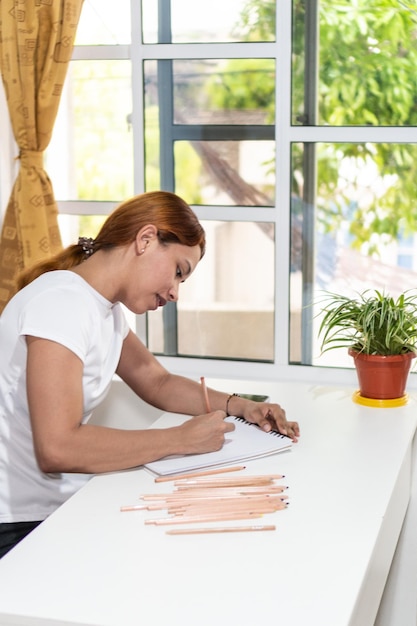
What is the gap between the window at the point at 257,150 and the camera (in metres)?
2.63

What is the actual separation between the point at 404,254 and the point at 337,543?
1310 mm

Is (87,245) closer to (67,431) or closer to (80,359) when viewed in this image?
(80,359)

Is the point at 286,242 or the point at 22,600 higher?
the point at 286,242

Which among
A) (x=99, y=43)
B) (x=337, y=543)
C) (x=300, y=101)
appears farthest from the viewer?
(x=99, y=43)

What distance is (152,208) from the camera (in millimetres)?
1930

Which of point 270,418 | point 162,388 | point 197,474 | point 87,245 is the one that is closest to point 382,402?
point 270,418

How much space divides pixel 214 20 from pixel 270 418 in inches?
48.7

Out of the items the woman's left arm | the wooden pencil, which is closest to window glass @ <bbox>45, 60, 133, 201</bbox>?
the woman's left arm

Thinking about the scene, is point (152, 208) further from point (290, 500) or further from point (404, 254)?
point (404, 254)

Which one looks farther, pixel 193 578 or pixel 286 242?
pixel 286 242

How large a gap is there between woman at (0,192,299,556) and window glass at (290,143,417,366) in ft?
2.51

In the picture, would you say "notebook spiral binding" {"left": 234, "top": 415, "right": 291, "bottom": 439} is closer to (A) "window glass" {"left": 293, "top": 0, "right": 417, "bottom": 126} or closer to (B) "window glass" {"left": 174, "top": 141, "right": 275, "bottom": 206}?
(B) "window glass" {"left": 174, "top": 141, "right": 275, "bottom": 206}

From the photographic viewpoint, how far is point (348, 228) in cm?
273

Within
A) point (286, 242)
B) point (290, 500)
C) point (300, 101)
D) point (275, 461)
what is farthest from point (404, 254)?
point (290, 500)
